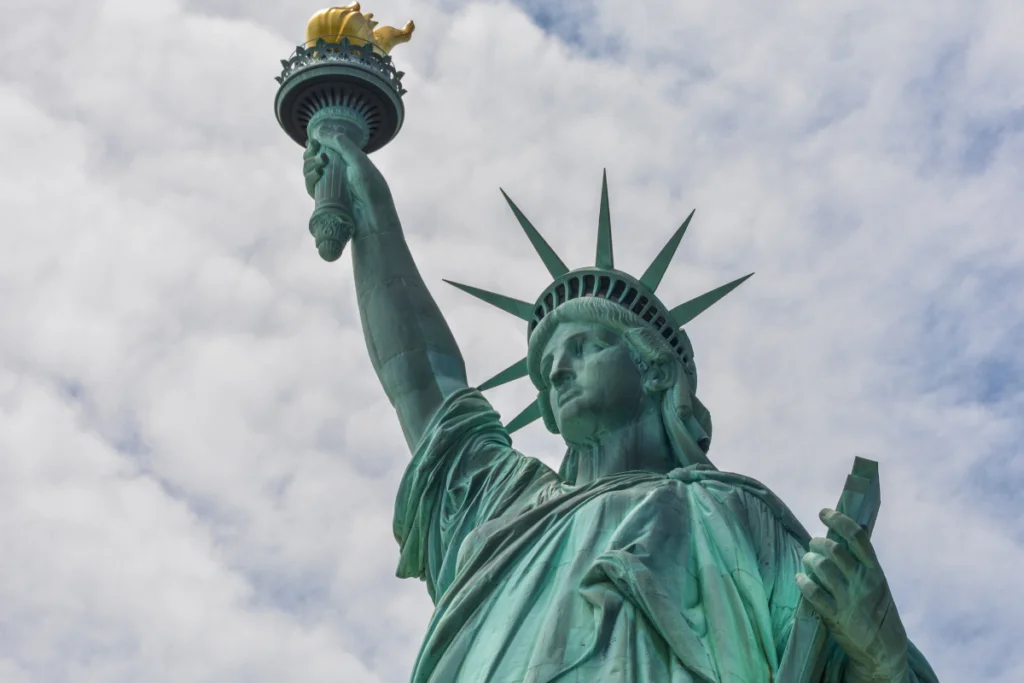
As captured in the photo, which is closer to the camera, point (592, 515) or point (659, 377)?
point (592, 515)

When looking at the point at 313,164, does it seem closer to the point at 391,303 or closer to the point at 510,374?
the point at 391,303

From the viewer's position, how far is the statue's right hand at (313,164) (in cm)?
1384

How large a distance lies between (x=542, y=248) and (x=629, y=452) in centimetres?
187

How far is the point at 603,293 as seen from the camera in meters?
12.2

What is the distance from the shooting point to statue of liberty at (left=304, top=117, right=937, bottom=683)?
9.70 m

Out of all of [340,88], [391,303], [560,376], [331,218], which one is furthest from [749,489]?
[340,88]

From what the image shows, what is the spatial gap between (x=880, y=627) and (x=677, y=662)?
3.32 ft

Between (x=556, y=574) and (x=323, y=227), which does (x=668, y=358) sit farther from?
(x=323, y=227)

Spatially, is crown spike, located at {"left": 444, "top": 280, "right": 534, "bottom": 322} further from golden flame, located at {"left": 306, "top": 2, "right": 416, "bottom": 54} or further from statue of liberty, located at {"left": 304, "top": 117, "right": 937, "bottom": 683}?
golden flame, located at {"left": 306, "top": 2, "right": 416, "bottom": 54}

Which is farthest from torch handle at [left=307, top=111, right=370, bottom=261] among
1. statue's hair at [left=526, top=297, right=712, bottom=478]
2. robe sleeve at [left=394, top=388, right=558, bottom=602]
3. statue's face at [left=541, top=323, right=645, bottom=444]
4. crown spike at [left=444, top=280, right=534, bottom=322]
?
statue's face at [left=541, top=323, right=645, bottom=444]

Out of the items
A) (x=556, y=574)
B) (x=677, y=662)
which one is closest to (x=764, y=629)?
(x=677, y=662)

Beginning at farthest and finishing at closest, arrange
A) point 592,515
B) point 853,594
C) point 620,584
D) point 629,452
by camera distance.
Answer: point 629,452 → point 592,515 → point 620,584 → point 853,594

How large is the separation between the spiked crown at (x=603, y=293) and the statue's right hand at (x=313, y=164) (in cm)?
131

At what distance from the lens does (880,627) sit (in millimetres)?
9375
